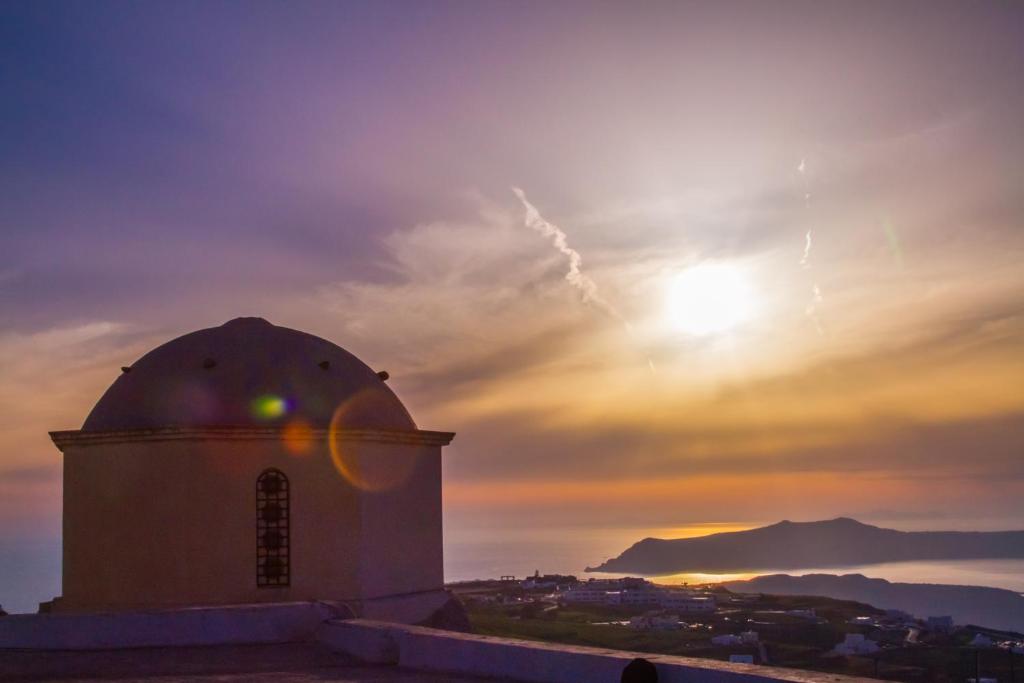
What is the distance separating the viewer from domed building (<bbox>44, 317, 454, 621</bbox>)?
16.0 metres

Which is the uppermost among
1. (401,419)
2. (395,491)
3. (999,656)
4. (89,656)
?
(401,419)

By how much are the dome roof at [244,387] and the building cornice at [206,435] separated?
0.15m

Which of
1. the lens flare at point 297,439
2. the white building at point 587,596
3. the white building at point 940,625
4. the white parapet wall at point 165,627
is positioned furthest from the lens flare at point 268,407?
the white building at point 587,596

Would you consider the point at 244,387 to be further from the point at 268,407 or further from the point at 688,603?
the point at 688,603

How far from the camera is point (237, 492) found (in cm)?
1611

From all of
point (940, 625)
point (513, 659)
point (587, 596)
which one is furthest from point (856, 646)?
point (513, 659)

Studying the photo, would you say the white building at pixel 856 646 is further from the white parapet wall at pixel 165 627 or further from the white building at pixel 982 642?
the white parapet wall at pixel 165 627

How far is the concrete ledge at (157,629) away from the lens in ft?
36.7

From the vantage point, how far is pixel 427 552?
18156mm

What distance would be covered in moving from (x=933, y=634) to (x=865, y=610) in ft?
51.9

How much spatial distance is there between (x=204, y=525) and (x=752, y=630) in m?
34.7

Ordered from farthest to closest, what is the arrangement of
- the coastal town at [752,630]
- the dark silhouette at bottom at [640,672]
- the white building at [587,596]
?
1. the white building at [587,596]
2. the coastal town at [752,630]
3. the dark silhouette at bottom at [640,672]

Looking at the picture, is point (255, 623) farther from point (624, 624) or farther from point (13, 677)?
point (624, 624)

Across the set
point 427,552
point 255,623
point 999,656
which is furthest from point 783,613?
point 255,623
